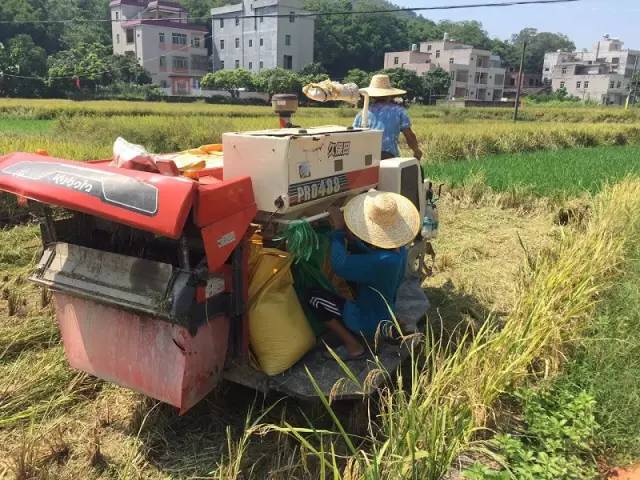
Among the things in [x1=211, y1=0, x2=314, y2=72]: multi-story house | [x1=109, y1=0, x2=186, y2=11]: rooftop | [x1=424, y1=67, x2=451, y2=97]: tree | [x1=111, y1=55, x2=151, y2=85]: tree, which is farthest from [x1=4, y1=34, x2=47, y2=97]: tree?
[x1=424, y1=67, x2=451, y2=97]: tree

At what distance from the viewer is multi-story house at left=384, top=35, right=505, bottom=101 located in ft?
252

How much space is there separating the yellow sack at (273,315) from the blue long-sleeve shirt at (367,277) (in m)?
0.33

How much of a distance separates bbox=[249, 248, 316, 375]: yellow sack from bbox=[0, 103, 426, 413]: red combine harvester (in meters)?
0.06

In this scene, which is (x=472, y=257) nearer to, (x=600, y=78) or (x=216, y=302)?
(x=216, y=302)

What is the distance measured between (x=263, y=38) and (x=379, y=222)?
74687 millimetres

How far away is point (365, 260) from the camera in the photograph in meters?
2.96

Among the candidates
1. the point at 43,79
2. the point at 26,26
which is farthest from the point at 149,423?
the point at 26,26

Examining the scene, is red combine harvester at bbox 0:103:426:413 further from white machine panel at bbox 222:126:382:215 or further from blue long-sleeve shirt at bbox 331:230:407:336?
blue long-sleeve shirt at bbox 331:230:407:336

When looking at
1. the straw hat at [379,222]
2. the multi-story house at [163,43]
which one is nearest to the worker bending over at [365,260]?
the straw hat at [379,222]

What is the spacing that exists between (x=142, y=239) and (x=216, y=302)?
0.72 metres

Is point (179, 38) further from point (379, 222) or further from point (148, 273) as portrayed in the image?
point (148, 273)

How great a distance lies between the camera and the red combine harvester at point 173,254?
2.30 meters

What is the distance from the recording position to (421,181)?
4453mm

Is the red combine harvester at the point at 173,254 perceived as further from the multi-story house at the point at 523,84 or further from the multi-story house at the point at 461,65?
the multi-story house at the point at 523,84
